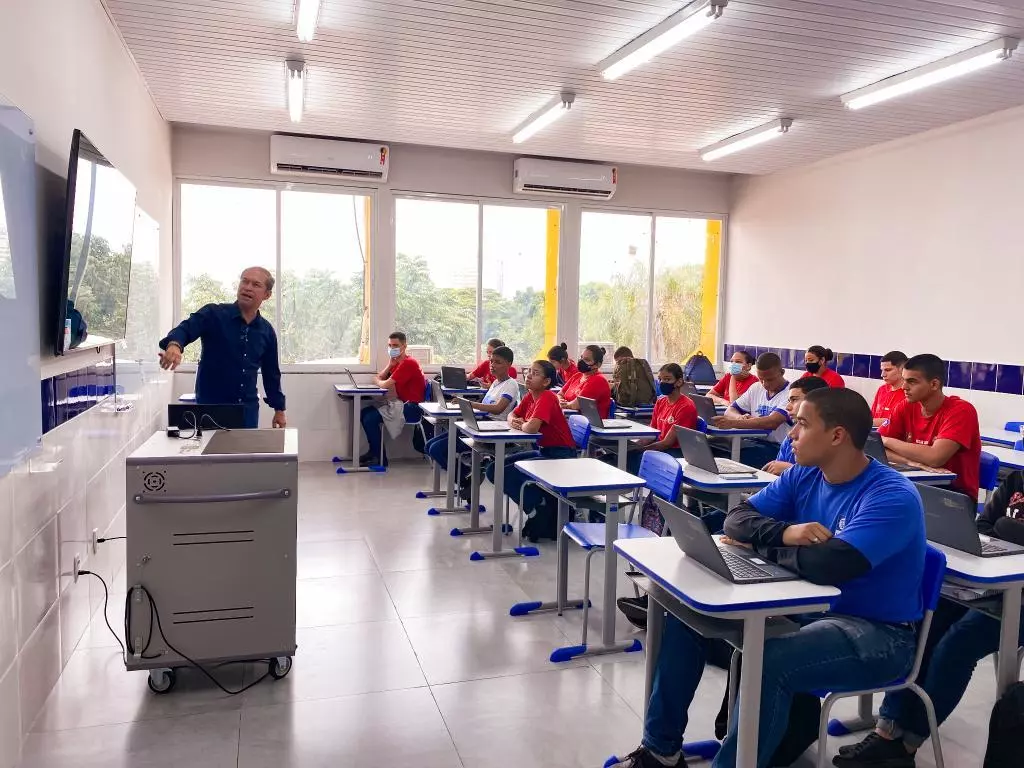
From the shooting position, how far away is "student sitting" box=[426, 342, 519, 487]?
623cm

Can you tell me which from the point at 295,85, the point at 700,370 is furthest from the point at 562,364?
the point at 295,85

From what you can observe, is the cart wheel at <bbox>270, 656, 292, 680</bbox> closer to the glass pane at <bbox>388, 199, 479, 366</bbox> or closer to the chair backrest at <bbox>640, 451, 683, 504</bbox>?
the chair backrest at <bbox>640, 451, 683, 504</bbox>

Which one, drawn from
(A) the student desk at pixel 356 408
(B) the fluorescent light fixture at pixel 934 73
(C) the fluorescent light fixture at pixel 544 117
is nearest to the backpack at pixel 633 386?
(C) the fluorescent light fixture at pixel 544 117

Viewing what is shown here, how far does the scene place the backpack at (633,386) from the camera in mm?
7160

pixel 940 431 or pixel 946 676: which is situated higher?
pixel 940 431

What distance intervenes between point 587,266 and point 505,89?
3.64 m

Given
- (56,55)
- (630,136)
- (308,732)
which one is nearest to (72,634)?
(308,732)

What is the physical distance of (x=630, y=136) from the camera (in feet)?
24.3

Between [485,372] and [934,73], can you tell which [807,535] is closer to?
[934,73]

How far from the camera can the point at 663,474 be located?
356 centimetres

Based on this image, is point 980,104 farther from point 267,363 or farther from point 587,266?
point 267,363

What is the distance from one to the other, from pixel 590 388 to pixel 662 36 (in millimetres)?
2844

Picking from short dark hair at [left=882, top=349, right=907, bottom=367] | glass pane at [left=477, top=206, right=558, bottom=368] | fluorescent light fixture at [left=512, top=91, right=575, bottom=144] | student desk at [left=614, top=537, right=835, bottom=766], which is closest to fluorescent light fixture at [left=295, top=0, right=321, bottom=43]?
fluorescent light fixture at [left=512, top=91, right=575, bottom=144]

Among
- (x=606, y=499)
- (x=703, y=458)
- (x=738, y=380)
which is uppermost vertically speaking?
(x=738, y=380)
